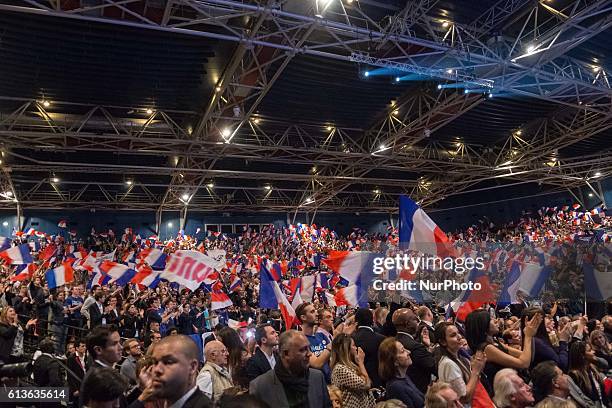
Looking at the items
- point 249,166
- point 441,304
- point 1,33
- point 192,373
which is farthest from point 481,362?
point 249,166

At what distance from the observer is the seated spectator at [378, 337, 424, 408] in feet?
11.8

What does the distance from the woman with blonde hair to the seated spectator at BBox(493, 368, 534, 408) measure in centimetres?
98

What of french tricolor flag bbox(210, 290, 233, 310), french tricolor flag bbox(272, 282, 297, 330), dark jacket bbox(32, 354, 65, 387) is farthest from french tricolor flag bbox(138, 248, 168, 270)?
dark jacket bbox(32, 354, 65, 387)

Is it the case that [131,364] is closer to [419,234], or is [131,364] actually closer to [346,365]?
[346,365]

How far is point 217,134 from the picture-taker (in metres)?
14.8

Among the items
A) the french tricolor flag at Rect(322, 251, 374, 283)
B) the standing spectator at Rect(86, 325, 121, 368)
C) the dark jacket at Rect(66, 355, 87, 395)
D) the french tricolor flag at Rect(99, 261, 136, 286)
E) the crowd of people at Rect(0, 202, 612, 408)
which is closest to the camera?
the crowd of people at Rect(0, 202, 612, 408)

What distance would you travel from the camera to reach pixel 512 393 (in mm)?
3094

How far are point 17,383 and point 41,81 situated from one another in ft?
29.6

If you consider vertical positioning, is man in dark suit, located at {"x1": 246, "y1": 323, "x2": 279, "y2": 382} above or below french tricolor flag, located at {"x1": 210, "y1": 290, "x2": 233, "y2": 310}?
below

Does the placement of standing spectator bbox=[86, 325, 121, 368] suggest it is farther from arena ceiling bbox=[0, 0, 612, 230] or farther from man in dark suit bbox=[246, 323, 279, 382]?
arena ceiling bbox=[0, 0, 612, 230]

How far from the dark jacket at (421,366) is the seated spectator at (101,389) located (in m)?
2.45

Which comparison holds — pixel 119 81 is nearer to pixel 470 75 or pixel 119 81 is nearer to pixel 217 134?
pixel 217 134

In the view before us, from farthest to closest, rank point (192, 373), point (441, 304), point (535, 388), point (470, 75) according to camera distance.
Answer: point (470, 75) → point (441, 304) → point (535, 388) → point (192, 373)

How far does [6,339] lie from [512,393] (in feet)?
20.1
